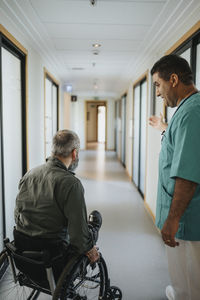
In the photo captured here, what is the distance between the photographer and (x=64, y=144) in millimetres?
1677

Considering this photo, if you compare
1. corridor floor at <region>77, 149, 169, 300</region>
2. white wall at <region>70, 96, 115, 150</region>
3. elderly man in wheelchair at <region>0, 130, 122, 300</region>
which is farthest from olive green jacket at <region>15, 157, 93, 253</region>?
white wall at <region>70, 96, 115, 150</region>

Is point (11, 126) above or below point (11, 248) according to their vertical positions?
above

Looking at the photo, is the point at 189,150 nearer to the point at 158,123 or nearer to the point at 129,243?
the point at 158,123

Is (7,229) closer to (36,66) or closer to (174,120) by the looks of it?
(174,120)

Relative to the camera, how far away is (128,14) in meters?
2.71

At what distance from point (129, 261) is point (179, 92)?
1.95 metres

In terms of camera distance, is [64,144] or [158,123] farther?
[158,123]

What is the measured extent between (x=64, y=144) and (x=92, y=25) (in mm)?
1980

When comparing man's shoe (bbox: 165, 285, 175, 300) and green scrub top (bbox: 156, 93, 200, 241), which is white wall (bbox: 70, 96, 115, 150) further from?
green scrub top (bbox: 156, 93, 200, 241)

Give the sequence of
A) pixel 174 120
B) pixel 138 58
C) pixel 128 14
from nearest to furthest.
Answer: pixel 174 120
pixel 128 14
pixel 138 58

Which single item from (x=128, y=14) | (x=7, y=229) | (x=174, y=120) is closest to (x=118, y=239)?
(x=7, y=229)

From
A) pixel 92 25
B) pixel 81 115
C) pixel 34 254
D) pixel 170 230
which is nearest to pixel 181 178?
pixel 170 230

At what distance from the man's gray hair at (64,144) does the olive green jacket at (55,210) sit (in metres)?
0.16

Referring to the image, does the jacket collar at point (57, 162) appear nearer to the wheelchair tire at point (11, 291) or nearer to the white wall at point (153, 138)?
the wheelchair tire at point (11, 291)
